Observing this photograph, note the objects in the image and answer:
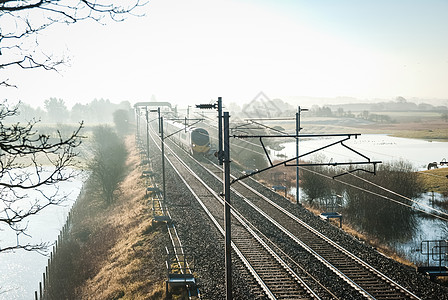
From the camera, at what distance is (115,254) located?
837 inches

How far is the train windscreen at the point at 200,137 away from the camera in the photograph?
39438mm

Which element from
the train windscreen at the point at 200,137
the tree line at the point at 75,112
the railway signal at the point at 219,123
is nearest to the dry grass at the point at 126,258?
the railway signal at the point at 219,123

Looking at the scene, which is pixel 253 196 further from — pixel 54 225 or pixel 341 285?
pixel 54 225

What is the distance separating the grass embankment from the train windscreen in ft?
22.9

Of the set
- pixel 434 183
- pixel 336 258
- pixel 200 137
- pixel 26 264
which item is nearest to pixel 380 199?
pixel 434 183

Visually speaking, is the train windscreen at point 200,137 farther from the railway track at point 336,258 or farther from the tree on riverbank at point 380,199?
the railway track at point 336,258

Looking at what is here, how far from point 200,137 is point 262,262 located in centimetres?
2541

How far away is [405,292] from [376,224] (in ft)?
54.3

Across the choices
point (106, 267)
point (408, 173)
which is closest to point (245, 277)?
point (106, 267)

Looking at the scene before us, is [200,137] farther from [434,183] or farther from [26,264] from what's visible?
[434,183]

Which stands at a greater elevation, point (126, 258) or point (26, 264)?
point (126, 258)

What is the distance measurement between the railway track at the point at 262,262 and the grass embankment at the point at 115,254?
3.16m

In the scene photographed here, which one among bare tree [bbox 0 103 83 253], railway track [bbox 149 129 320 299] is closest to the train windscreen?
railway track [bbox 149 129 320 299]

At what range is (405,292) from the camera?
12.2 metres
